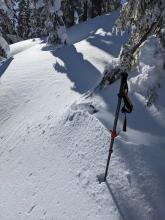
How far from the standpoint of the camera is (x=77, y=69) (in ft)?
53.3

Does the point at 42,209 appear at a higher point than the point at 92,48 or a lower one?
lower

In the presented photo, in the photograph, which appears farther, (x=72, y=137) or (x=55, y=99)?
(x=55, y=99)

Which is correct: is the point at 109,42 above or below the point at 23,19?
above

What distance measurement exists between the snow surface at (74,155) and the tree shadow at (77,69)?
79 mm

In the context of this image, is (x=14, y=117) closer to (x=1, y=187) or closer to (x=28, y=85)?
(x=28, y=85)

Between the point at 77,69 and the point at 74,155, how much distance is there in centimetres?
660

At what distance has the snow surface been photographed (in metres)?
8.61

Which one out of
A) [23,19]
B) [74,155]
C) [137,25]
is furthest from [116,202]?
[23,19]

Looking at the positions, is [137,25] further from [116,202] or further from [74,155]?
[116,202]

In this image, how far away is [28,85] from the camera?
15.4m

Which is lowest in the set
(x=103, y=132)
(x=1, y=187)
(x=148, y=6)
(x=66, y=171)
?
(x=1, y=187)

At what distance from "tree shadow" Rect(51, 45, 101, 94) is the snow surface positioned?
3.1 inches

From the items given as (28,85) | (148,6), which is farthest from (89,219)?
(28,85)

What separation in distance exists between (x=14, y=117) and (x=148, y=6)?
236 inches
